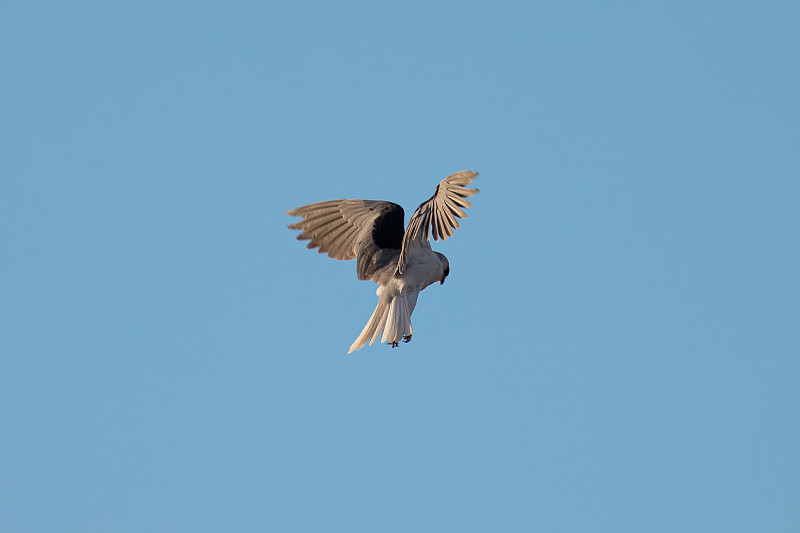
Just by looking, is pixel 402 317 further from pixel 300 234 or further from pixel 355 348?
pixel 300 234

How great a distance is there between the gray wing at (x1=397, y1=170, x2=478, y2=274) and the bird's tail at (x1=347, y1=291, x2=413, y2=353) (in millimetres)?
1195

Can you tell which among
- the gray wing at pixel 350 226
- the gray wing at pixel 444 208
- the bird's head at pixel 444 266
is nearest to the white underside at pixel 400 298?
the bird's head at pixel 444 266

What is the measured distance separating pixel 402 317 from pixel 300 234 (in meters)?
2.46

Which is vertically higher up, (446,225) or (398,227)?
(398,227)

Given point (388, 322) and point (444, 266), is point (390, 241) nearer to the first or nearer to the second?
point (444, 266)

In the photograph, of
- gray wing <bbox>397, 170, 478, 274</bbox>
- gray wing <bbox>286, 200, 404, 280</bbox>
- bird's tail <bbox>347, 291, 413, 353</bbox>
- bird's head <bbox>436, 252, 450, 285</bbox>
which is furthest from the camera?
gray wing <bbox>286, 200, 404, 280</bbox>

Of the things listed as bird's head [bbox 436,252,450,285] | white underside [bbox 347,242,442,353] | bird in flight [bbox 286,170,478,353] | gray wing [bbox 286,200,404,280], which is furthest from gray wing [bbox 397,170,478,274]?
gray wing [bbox 286,200,404,280]

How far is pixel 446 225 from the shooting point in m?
12.5

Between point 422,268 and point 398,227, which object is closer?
point 422,268

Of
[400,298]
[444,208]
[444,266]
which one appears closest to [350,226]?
[444,266]

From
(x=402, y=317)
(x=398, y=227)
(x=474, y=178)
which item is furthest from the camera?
(x=398, y=227)

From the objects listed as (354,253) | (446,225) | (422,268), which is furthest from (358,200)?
(446,225)

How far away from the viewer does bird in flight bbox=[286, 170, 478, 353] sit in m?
12.6

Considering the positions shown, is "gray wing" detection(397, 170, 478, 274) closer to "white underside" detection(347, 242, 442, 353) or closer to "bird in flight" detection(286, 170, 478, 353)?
"bird in flight" detection(286, 170, 478, 353)
